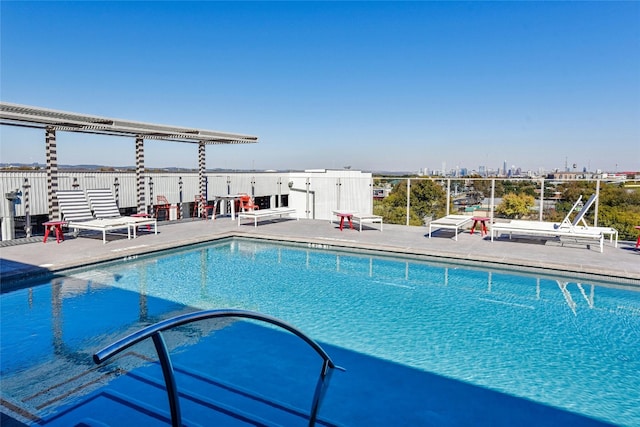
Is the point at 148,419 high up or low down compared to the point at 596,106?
down

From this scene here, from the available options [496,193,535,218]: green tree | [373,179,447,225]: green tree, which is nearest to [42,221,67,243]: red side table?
[373,179,447,225]: green tree

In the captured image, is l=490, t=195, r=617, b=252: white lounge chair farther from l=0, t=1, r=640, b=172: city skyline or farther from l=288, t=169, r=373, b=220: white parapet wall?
l=288, t=169, r=373, b=220: white parapet wall

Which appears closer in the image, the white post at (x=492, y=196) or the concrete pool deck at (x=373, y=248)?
the concrete pool deck at (x=373, y=248)

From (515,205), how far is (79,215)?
10.1 metres

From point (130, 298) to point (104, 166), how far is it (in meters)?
22.6

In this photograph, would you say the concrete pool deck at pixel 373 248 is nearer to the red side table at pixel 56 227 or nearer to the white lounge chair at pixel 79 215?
the red side table at pixel 56 227

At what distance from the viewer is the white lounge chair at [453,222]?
27.9ft

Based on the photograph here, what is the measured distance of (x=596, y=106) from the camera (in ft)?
57.1

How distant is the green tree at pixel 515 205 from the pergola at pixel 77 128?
24.2 ft

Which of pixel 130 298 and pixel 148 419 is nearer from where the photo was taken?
Answer: pixel 148 419

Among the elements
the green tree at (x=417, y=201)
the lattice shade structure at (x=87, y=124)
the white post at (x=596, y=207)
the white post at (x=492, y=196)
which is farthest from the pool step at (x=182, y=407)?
the green tree at (x=417, y=201)

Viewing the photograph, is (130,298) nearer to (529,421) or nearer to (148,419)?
(148,419)

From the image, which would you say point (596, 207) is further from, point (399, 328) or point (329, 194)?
point (329, 194)

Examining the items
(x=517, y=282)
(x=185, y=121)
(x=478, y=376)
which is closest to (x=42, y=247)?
(x=478, y=376)
